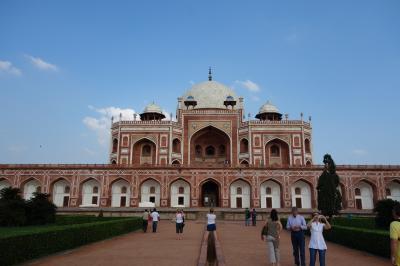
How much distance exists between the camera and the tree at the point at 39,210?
67.9 feet

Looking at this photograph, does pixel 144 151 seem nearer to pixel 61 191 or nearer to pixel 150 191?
pixel 150 191

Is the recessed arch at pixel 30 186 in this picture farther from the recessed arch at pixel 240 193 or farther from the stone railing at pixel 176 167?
the recessed arch at pixel 240 193

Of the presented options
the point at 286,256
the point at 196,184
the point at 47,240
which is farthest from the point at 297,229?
the point at 196,184

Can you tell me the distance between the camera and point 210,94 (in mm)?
49969

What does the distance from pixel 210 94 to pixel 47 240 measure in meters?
41.7

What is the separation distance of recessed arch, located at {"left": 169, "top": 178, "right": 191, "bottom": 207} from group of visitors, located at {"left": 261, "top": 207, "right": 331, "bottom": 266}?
27.6 meters

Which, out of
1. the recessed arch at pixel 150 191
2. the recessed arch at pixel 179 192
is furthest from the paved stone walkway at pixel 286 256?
the recessed arch at pixel 150 191

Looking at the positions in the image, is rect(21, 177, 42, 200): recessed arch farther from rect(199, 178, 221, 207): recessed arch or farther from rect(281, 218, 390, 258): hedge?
rect(281, 218, 390, 258): hedge

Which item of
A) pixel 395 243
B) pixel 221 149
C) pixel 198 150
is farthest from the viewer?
pixel 221 149

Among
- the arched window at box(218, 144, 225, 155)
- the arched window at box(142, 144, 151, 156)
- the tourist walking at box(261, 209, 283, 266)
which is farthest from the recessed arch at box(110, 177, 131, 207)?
the tourist walking at box(261, 209, 283, 266)

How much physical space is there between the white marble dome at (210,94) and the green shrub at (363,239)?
3594 cm

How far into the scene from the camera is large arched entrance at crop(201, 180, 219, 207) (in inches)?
1483

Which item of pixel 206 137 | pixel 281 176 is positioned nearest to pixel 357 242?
pixel 281 176

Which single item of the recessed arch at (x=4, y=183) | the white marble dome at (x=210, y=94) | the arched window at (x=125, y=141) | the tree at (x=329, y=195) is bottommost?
the tree at (x=329, y=195)
